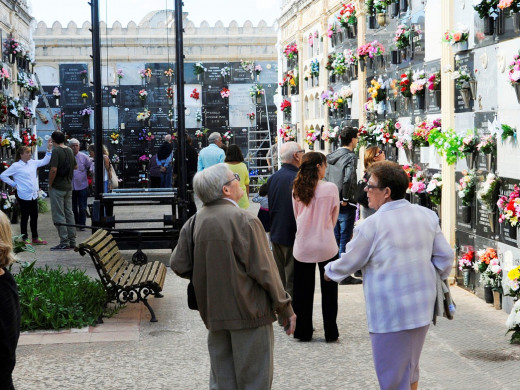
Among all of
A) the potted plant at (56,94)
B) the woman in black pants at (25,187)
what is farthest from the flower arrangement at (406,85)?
the potted plant at (56,94)

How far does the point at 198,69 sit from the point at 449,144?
1806 cm

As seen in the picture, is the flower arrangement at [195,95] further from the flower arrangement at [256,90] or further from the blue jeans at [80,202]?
the blue jeans at [80,202]

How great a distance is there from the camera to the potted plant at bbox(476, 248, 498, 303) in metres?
7.69

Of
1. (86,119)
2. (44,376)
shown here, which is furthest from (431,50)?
(86,119)

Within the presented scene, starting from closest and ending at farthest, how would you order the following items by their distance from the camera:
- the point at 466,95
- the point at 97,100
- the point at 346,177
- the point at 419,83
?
the point at 466,95
the point at 346,177
the point at 419,83
the point at 97,100

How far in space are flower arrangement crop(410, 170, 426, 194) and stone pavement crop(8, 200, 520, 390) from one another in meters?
1.91

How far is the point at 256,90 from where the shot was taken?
25625mm

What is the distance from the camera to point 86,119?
25047 millimetres

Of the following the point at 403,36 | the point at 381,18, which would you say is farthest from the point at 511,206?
the point at 381,18

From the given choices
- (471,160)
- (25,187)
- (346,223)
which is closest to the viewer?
(471,160)

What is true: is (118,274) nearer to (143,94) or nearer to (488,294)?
(488,294)

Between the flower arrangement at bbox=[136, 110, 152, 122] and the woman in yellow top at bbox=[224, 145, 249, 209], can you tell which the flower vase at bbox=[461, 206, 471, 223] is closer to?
the woman in yellow top at bbox=[224, 145, 249, 209]

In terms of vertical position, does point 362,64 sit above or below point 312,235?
above

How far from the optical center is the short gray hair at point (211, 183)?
419cm
